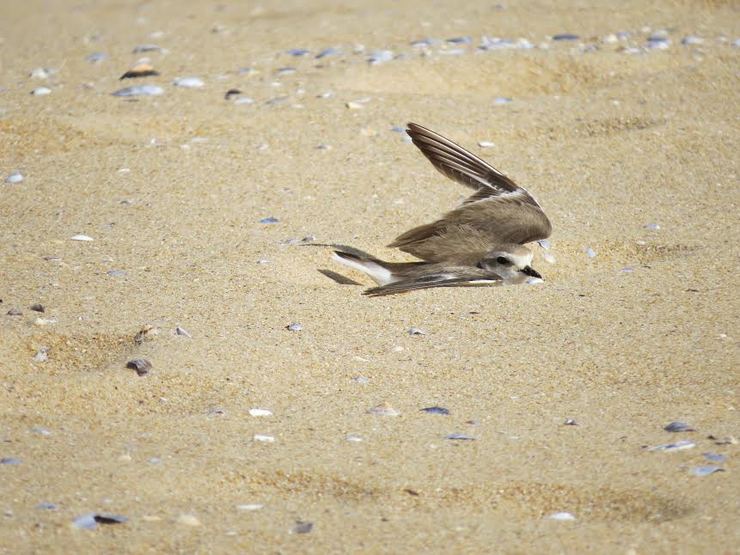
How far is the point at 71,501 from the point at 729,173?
3470 mm

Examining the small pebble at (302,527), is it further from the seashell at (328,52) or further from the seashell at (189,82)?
the seashell at (328,52)

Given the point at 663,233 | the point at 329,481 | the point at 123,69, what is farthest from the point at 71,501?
the point at 123,69

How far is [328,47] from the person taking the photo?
6418 millimetres

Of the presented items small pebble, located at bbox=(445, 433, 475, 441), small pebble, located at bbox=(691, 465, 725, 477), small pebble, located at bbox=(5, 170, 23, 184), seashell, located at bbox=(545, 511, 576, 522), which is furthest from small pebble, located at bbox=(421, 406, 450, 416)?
small pebble, located at bbox=(5, 170, 23, 184)

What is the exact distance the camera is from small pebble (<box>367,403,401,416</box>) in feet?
9.98

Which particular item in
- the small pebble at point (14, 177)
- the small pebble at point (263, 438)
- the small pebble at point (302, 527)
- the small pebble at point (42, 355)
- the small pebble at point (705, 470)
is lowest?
the small pebble at point (14, 177)

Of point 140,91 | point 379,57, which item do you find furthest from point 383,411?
→ point 379,57

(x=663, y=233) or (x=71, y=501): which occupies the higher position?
(x=71, y=501)

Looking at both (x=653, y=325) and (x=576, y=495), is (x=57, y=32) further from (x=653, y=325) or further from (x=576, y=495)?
(x=576, y=495)

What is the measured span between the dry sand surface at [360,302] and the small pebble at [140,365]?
21mm

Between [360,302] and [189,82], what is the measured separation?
8.18 ft

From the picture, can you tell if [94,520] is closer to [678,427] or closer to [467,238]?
[678,427]

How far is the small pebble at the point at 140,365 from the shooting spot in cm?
316

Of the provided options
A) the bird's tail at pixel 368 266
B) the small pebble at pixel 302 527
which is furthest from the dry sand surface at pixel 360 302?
the bird's tail at pixel 368 266
